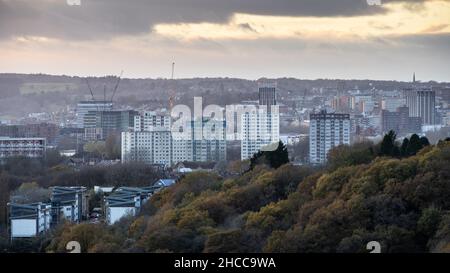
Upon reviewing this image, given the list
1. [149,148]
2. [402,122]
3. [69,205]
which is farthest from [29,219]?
[149,148]

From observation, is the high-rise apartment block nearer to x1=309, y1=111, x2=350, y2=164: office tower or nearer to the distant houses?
x1=309, y1=111, x2=350, y2=164: office tower

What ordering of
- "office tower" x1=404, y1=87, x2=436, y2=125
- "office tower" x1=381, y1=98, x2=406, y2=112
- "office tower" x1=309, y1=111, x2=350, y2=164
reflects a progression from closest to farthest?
"office tower" x1=404, y1=87, x2=436, y2=125
"office tower" x1=381, y1=98, x2=406, y2=112
"office tower" x1=309, y1=111, x2=350, y2=164

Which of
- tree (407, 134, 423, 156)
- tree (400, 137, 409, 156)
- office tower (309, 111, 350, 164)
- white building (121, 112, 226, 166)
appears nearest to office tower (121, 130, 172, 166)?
white building (121, 112, 226, 166)

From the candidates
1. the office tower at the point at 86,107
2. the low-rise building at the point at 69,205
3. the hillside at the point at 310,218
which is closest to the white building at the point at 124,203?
the hillside at the point at 310,218

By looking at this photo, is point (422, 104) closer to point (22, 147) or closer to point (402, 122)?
point (402, 122)

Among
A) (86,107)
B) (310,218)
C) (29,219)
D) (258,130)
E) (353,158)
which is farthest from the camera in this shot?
(86,107)

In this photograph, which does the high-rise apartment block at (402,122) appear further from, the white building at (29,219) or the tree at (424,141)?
the white building at (29,219)
